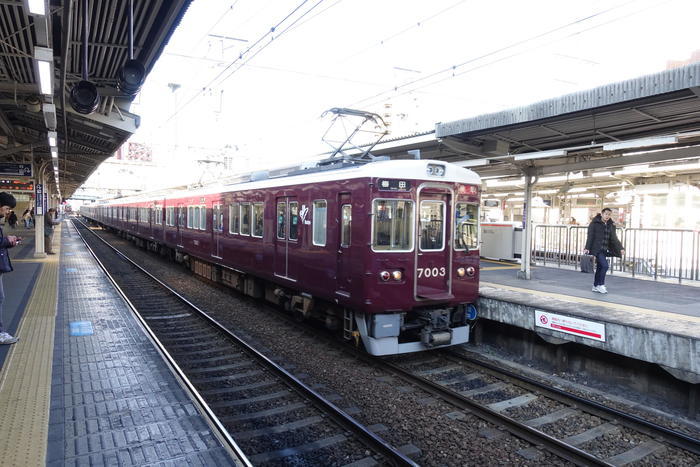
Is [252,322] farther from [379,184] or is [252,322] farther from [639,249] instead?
[639,249]

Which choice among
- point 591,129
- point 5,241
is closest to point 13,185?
point 5,241

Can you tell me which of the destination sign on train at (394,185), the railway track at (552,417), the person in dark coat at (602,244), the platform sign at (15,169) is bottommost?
the railway track at (552,417)

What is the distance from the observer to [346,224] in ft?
23.0

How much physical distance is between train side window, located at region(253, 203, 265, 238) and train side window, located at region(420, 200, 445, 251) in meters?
3.84

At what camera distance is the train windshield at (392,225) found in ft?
21.7

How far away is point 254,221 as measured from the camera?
10109 mm

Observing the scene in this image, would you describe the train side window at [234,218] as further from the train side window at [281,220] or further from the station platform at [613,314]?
the station platform at [613,314]

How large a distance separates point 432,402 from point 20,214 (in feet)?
195

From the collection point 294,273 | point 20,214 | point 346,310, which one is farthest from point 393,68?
point 20,214

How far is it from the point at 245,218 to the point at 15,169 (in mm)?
10663

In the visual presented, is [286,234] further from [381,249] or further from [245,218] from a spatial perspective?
[381,249]

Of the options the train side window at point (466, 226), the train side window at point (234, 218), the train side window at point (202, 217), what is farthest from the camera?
the train side window at point (202, 217)

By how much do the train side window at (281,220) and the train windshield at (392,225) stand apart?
8.63ft

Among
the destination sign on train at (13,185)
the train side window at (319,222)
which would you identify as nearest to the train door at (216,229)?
the train side window at (319,222)
